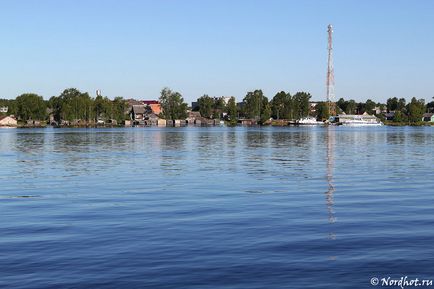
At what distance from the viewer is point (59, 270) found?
16.5 m

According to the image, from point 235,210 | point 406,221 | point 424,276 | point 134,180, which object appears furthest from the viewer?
point 134,180

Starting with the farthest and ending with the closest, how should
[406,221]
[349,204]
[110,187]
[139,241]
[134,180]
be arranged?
[134,180] < [110,187] < [349,204] < [406,221] < [139,241]

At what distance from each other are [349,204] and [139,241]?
12.5 metres

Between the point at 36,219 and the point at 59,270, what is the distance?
916cm

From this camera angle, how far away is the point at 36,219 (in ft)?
82.3

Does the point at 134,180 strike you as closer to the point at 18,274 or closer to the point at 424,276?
the point at 18,274

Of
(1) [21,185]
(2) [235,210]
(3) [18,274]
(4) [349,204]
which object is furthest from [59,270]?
(1) [21,185]

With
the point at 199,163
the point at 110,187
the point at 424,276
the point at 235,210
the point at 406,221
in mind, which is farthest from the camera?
the point at 199,163

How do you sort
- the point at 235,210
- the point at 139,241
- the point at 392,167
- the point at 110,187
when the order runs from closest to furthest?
the point at 139,241 → the point at 235,210 → the point at 110,187 → the point at 392,167

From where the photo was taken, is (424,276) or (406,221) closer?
(424,276)

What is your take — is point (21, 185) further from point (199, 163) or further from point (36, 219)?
point (199, 163)

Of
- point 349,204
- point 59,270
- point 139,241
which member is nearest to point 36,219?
point 139,241

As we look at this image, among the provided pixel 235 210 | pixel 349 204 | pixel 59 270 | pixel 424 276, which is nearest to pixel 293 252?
pixel 424 276

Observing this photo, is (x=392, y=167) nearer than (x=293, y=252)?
No
